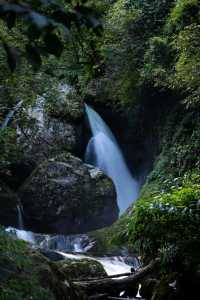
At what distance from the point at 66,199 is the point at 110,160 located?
13.5ft

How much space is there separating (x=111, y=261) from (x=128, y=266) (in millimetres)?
510

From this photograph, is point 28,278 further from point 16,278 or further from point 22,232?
point 22,232

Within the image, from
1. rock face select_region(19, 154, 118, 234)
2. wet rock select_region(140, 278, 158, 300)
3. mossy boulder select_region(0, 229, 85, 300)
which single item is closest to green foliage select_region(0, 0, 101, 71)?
mossy boulder select_region(0, 229, 85, 300)

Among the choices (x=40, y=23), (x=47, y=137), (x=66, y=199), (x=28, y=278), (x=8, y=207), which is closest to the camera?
(x=40, y=23)

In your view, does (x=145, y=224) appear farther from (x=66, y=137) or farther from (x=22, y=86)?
(x=66, y=137)

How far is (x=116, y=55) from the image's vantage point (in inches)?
670

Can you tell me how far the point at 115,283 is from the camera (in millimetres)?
6688

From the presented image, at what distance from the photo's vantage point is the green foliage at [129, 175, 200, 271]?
554 cm

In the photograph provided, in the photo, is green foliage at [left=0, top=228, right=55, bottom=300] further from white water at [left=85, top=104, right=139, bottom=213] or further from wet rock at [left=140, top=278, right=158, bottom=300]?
white water at [left=85, top=104, right=139, bottom=213]

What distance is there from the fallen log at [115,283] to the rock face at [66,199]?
28.1 feet

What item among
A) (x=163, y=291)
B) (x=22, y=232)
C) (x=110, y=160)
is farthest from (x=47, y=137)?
(x=163, y=291)

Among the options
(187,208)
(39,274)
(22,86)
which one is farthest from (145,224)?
(22,86)

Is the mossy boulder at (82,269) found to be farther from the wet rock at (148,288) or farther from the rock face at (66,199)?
the rock face at (66,199)

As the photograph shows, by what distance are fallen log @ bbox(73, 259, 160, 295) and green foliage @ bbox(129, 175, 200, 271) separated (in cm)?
58
